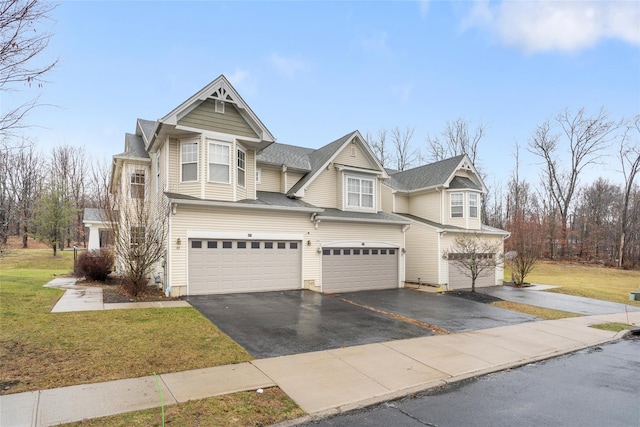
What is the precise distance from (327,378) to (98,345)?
4.70m

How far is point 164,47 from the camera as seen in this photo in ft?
52.4

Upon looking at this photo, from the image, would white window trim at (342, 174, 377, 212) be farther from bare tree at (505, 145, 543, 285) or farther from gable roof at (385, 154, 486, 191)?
bare tree at (505, 145, 543, 285)

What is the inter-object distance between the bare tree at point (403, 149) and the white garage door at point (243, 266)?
32549 millimetres

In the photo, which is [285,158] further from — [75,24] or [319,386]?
[319,386]

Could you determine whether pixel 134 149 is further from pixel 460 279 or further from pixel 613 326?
pixel 613 326

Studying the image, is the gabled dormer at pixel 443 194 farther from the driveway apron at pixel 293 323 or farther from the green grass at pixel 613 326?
the driveway apron at pixel 293 323

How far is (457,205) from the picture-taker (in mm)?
22047

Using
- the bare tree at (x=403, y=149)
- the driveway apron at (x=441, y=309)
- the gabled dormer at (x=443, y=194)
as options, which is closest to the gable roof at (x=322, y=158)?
the gabled dormer at (x=443, y=194)

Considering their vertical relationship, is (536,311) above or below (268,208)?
below

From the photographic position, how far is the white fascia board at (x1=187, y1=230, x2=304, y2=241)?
1344 centimetres

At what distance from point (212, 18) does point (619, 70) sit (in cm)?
2069

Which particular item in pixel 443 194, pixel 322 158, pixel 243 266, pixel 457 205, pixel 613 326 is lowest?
pixel 613 326

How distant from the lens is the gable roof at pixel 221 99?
13391 mm

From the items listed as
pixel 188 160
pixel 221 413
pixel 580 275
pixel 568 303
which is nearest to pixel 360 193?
pixel 188 160
